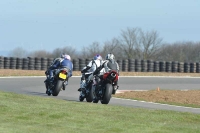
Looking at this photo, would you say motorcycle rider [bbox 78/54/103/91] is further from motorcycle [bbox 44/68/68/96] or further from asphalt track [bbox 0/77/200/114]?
asphalt track [bbox 0/77/200/114]

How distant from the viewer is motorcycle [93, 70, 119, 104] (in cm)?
1781

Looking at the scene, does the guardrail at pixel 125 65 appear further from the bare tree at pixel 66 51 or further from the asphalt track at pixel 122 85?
the bare tree at pixel 66 51

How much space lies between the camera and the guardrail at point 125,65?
41312 mm

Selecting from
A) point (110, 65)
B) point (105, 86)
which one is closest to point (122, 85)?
point (110, 65)

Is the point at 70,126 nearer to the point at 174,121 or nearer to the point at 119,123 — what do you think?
the point at 119,123

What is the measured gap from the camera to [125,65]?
4241 cm

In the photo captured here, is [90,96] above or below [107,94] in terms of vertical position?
below

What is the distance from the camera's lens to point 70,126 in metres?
10.1

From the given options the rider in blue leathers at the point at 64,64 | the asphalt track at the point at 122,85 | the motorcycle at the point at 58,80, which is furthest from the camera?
the asphalt track at the point at 122,85

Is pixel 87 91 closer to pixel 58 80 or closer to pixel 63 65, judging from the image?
pixel 58 80

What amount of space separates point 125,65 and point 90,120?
31.6 m

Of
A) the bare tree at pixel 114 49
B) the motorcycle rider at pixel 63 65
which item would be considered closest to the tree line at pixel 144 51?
the bare tree at pixel 114 49

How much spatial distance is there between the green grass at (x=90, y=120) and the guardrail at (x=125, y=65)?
92.5 feet

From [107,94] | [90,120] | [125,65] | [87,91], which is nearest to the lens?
[90,120]
